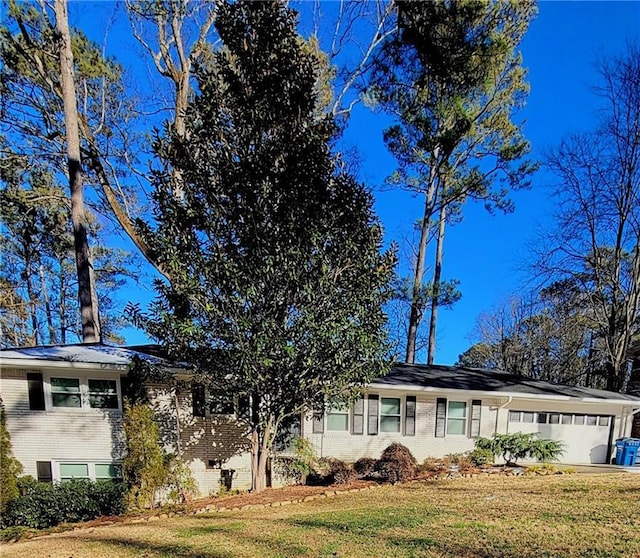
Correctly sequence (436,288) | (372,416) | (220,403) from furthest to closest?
1. (436,288)
2. (372,416)
3. (220,403)

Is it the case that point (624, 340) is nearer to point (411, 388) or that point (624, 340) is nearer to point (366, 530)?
point (411, 388)

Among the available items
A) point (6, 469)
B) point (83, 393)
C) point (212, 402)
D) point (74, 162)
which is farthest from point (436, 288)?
point (6, 469)

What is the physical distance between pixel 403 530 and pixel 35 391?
8.15m

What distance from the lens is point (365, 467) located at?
9641 mm

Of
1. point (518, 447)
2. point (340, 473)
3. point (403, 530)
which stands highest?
point (403, 530)

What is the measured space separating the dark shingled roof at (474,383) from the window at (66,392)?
716cm

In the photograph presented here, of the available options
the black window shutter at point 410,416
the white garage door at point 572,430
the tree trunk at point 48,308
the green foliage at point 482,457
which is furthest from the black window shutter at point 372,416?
the tree trunk at point 48,308

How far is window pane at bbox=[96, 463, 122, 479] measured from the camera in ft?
27.5

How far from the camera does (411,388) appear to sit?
10117mm

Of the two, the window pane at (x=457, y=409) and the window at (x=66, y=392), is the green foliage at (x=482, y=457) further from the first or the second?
the window at (x=66, y=392)

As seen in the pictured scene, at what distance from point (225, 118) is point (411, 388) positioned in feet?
26.7

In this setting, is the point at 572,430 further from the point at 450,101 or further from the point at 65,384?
the point at 65,384

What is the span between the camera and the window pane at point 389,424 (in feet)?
33.8

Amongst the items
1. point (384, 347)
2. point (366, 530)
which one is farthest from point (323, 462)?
point (366, 530)
